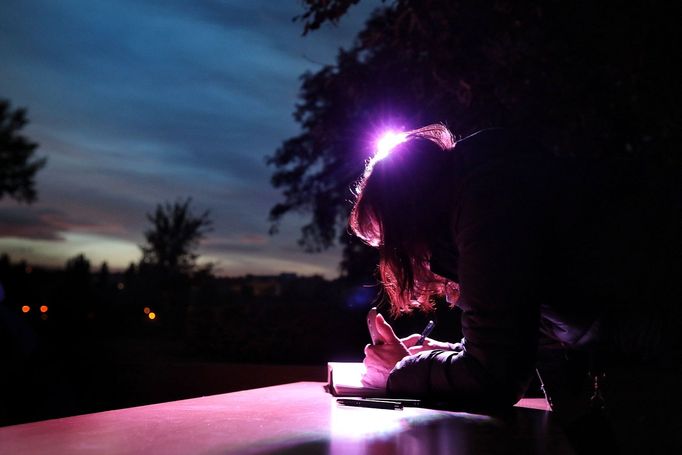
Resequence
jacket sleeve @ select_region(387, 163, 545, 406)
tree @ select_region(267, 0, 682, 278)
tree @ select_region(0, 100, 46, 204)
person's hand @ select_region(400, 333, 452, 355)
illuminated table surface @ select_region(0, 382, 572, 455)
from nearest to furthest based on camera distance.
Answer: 1. illuminated table surface @ select_region(0, 382, 572, 455)
2. jacket sleeve @ select_region(387, 163, 545, 406)
3. person's hand @ select_region(400, 333, 452, 355)
4. tree @ select_region(267, 0, 682, 278)
5. tree @ select_region(0, 100, 46, 204)

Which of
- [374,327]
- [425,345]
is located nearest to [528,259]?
[374,327]

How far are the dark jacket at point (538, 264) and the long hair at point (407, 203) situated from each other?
9cm

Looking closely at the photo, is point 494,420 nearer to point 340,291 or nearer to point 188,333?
point 340,291

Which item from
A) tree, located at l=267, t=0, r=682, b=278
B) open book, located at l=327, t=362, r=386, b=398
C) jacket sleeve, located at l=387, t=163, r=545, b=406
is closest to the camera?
jacket sleeve, located at l=387, t=163, r=545, b=406

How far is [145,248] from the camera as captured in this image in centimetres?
2125

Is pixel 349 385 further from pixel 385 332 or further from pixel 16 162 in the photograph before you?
pixel 16 162

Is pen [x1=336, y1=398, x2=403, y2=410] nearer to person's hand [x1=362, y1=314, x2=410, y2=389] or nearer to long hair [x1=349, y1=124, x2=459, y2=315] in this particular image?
person's hand [x1=362, y1=314, x2=410, y2=389]

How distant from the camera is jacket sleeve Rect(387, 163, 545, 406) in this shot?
1.25 m

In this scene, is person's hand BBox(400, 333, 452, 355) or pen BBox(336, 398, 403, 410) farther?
person's hand BBox(400, 333, 452, 355)

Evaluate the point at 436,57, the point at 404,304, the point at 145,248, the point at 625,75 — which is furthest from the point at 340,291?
the point at 145,248

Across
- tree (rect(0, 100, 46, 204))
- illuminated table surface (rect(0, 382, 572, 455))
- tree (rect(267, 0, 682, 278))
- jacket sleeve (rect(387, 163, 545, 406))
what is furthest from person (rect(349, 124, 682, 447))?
tree (rect(0, 100, 46, 204))

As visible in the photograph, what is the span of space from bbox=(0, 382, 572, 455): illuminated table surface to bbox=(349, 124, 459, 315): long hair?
44cm

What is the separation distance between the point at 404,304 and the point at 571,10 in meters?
4.58

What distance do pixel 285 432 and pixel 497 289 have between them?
0.51 metres
